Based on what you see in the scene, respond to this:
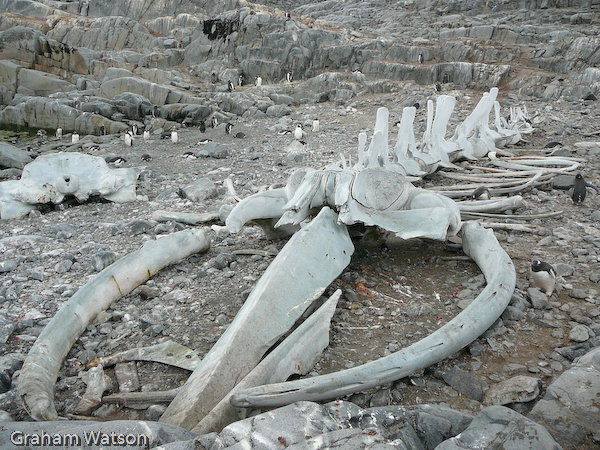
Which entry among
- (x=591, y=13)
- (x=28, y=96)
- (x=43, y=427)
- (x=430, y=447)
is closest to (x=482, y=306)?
(x=430, y=447)

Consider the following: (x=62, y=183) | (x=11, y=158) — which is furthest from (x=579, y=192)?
Answer: (x=11, y=158)

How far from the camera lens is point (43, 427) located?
1.76m

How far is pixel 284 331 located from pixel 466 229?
6.71 ft

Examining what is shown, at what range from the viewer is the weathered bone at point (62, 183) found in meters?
6.12

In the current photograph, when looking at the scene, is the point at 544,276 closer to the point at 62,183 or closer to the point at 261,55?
the point at 62,183

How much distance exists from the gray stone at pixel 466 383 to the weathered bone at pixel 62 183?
18.2 feet

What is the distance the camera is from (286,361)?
2.37 m

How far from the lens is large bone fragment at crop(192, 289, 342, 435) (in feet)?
6.39

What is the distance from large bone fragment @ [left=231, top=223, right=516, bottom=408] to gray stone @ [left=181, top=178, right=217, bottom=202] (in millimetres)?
4425

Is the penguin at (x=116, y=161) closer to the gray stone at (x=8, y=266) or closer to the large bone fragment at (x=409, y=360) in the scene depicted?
the gray stone at (x=8, y=266)

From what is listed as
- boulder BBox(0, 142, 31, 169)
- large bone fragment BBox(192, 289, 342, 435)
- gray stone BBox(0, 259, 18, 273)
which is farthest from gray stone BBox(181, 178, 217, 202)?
boulder BBox(0, 142, 31, 169)

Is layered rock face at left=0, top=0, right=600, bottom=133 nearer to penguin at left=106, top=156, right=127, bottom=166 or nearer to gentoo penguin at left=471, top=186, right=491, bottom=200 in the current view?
penguin at left=106, top=156, right=127, bottom=166

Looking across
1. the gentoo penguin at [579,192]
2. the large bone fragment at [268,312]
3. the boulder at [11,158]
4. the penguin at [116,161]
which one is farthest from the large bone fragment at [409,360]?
the boulder at [11,158]

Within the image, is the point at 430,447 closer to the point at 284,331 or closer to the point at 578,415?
the point at 578,415
